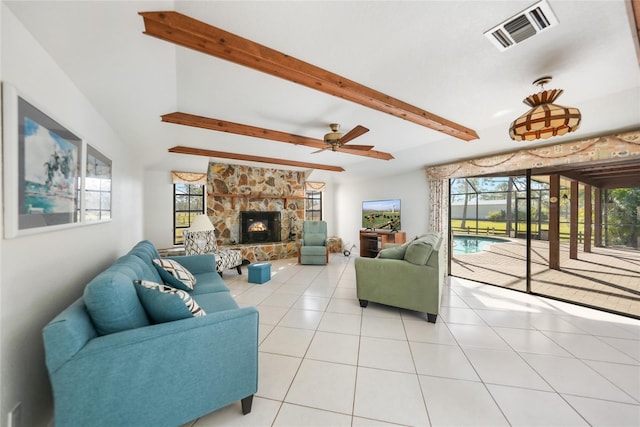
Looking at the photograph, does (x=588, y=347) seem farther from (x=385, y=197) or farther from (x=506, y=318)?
(x=385, y=197)

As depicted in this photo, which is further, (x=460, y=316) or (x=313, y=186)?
(x=313, y=186)

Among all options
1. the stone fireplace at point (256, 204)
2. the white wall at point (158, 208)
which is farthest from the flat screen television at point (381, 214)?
the white wall at point (158, 208)

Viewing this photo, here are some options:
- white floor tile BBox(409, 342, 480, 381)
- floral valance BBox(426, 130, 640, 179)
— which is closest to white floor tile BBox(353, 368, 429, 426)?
white floor tile BBox(409, 342, 480, 381)

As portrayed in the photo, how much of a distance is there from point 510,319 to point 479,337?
2.42ft

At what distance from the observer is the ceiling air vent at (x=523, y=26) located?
4.66 ft

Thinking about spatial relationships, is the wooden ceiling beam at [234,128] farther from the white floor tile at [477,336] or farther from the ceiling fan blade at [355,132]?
the white floor tile at [477,336]

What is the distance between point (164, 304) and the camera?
140 centimetres

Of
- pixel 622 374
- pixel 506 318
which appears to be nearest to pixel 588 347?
pixel 622 374

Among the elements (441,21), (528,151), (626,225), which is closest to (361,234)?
(528,151)

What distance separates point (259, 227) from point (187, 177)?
207 centimetres

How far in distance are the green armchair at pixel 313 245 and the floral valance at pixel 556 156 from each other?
3067 mm

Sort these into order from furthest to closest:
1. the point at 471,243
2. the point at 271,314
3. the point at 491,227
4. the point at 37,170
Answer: the point at 471,243
the point at 491,227
the point at 271,314
the point at 37,170

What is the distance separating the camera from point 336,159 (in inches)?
222

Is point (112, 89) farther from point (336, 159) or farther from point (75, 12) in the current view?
point (336, 159)
